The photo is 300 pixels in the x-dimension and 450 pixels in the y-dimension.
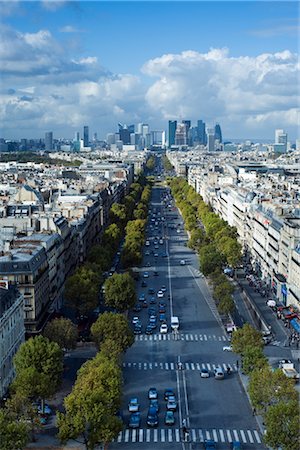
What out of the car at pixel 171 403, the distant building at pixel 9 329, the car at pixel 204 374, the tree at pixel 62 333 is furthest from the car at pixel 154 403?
the distant building at pixel 9 329

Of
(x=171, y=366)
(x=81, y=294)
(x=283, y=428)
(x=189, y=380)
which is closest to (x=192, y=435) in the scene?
(x=283, y=428)

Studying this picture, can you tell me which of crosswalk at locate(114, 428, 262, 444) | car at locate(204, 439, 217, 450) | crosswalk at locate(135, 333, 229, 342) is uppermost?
car at locate(204, 439, 217, 450)

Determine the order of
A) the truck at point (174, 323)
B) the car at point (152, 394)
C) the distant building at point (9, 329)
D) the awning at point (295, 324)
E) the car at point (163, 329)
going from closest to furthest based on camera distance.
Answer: the distant building at point (9, 329)
the car at point (152, 394)
the awning at point (295, 324)
the car at point (163, 329)
the truck at point (174, 323)

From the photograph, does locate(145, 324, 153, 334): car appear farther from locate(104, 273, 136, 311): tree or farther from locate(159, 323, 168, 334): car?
locate(104, 273, 136, 311): tree

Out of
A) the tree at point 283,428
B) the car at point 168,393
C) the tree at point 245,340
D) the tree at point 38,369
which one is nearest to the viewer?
the tree at point 283,428

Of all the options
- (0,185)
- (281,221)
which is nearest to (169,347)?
(281,221)

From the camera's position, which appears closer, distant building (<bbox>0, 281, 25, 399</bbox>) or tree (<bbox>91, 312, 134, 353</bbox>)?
distant building (<bbox>0, 281, 25, 399</bbox>)

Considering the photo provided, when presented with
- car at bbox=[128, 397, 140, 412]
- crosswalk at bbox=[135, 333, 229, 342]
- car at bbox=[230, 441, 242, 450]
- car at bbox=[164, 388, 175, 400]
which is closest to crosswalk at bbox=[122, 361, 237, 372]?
car at bbox=[164, 388, 175, 400]

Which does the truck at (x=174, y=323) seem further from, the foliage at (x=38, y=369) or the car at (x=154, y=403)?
the foliage at (x=38, y=369)
